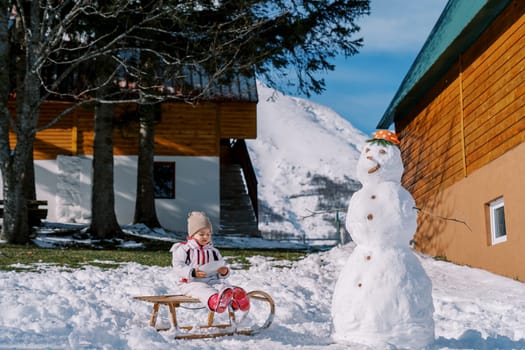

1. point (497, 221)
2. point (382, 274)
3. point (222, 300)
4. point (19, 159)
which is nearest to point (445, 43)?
point (497, 221)

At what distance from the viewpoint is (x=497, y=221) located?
11.0 m

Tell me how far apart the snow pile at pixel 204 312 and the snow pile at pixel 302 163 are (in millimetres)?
61222

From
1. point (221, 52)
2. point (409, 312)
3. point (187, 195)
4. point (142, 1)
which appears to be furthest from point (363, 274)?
point (187, 195)

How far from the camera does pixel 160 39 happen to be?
17.6 meters

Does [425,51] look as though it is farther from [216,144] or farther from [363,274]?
[216,144]

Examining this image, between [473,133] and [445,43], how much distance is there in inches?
67.0

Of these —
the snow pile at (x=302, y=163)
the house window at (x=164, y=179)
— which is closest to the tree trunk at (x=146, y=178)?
the house window at (x=164, y=179)

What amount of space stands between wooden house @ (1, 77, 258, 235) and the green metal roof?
8.51 meters

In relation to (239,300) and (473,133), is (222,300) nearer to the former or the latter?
(239,300)

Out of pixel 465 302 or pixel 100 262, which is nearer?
pixel 465 302

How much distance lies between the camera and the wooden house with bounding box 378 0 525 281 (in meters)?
9.96

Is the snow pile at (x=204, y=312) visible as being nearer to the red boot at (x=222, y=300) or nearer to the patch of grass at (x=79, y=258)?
the red boot at (x=222, y=300)

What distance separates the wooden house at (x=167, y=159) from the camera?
76.7ft

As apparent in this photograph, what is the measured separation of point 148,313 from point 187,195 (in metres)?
16.4
